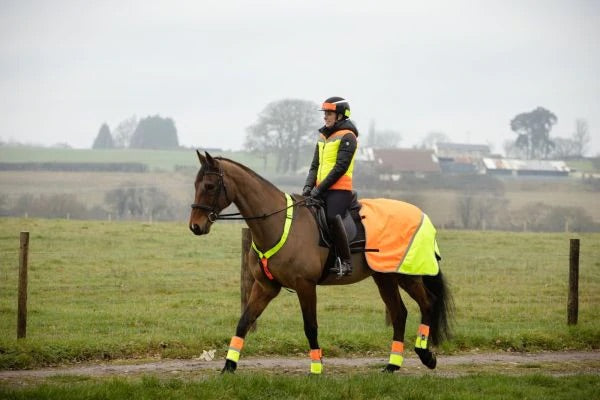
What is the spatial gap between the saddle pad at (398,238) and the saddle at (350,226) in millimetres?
95

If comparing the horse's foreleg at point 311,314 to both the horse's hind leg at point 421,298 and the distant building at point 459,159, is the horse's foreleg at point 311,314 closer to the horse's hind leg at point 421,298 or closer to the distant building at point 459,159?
the horse's hind leg at point 421,298

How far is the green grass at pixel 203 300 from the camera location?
1391 centimetres

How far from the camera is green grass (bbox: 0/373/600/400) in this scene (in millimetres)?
9656

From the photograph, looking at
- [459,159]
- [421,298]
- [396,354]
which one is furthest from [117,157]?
[396,354]

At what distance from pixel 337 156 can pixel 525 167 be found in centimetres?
9669

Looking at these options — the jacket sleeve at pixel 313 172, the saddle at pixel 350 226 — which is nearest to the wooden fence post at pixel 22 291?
the jacket sleeve at pixel 313 172

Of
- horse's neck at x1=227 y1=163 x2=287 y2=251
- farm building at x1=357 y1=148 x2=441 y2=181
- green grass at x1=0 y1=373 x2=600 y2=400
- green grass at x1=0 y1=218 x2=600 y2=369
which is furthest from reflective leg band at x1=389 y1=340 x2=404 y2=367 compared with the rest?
farm building at x1=357 y1=148 x2=441 y2=181

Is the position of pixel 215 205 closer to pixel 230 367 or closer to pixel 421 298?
pixel 230 367

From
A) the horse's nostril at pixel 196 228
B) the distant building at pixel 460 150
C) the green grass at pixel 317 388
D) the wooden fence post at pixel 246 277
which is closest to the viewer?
the green grass at pixel 317 388

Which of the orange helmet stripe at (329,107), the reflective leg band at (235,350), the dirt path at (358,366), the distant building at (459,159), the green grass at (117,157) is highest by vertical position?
the distant building at (459,159)

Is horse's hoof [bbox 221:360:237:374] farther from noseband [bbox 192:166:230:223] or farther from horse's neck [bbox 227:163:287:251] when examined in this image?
noseband [bbox 192:166:230:223]

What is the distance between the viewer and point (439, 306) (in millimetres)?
13023

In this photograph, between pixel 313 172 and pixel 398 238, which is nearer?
pixel 313 172

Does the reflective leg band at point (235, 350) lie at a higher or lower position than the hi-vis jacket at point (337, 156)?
lower
